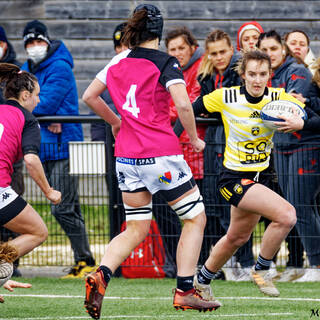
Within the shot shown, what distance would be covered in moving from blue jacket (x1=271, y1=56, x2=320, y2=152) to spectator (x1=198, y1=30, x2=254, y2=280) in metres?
0.45

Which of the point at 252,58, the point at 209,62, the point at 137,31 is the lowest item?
the point at 209,62

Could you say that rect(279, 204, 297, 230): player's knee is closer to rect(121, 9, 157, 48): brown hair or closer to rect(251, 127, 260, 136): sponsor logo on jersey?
rect(251, 127, 260, 136): sponsor logo on jersey

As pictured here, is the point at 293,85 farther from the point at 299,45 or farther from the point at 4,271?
the point at 4,271

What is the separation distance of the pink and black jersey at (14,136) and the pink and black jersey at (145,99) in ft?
2.91

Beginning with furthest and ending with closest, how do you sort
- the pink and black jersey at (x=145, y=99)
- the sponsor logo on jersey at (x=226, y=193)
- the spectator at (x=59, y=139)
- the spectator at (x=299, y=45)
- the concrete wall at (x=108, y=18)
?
1. the concrete wall at (x=108, y=18)
2. the spectator at (x=299, y=45)
3. the spectator at (x=59, y=139)
4. the sponsor logo on jersey at (x=226, y=193)
5. the pink and black jersey at (x=145, y=99)

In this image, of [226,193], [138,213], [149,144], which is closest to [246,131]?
[226,193]

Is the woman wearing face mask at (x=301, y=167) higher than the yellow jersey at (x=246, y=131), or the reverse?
the yellow jersey at (x=246, y=131)

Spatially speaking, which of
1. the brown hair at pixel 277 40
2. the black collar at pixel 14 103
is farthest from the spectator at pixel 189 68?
the black collar at pixel 14 103

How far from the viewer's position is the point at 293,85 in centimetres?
801

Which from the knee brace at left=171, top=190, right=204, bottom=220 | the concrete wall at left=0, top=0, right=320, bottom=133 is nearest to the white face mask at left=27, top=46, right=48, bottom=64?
the concrete wall at left=0, top=0, right=320, bottom=133

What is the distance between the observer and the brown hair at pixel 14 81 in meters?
6.88

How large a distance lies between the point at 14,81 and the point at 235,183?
2.01 meters

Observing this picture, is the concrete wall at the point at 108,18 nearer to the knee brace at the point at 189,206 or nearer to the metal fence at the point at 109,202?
the metal fence at the point at 109,202

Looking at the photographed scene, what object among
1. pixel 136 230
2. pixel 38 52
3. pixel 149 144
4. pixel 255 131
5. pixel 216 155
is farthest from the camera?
pixel 38 52
